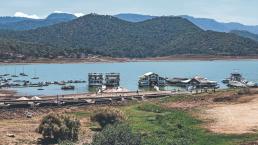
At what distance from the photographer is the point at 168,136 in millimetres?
50781

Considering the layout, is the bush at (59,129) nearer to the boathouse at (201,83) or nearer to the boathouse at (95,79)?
the boathouse at (201,83)

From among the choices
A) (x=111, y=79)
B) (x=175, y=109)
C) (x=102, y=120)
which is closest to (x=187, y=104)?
(x=175, y=109)

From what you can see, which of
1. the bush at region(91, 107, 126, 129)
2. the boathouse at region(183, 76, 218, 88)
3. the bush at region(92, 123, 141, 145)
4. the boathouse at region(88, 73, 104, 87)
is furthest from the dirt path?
the boathouse at region(88, 73, 104, 87)

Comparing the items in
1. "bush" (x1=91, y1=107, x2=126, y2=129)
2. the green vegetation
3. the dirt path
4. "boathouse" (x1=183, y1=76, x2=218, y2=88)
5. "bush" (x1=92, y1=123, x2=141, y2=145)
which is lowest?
"boathouse" (x1=183, y1=76, x2=218, y2=88)

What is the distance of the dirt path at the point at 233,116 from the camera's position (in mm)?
55812

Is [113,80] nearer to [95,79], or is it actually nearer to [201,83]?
[95,79]

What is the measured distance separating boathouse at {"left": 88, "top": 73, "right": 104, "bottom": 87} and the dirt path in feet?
219

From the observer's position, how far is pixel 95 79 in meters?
143

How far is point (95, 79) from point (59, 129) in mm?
92466

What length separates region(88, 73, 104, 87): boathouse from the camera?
467ft

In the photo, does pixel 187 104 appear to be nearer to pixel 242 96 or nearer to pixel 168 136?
pixel 242 96

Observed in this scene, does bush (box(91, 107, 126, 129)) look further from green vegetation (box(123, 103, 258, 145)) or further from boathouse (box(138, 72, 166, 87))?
boathouse (box(138, 72, 166, 87))

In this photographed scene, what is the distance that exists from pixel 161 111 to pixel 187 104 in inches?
315

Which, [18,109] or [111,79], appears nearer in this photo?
[18,109]
